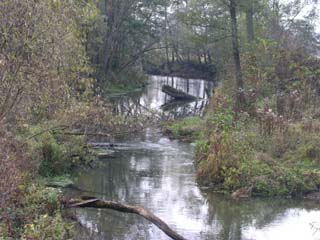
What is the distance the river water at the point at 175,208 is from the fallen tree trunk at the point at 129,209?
1.01 ft

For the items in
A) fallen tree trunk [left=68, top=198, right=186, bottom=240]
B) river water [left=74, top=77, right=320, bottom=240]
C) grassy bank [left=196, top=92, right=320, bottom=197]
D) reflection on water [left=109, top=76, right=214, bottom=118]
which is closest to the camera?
fallen tree trunk [left=68, top=198, right=186, bottom=240]

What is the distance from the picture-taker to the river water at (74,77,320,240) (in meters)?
12.1

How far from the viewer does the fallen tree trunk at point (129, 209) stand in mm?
11022

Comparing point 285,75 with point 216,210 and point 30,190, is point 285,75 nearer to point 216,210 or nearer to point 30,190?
point 216,210

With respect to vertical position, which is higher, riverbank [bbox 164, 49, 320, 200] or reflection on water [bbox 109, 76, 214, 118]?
reflection on water [bbox 109, 76, 214, 118]

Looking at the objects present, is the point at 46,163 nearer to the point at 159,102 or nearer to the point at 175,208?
the point at 175,208

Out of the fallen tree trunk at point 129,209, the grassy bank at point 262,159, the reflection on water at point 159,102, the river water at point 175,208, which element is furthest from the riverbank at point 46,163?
the reflection on water at point 159,102

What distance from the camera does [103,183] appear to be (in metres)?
16.2

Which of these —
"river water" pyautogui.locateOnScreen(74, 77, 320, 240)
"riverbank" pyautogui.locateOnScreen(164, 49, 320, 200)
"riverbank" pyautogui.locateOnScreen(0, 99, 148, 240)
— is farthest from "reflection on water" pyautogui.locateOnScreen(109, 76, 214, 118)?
"riverbank" pyautogui.locateOnScreen(0, 99, 148, 240)

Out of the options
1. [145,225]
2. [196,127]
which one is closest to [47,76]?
[145,225]

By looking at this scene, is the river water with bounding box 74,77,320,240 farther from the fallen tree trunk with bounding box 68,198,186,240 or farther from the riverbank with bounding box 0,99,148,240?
the riverbank with bounding box 0,99,148,240

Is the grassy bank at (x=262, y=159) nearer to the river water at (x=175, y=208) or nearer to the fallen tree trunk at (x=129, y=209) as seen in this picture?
the river water at (x=175, y=208)

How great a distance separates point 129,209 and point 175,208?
7.77 feet

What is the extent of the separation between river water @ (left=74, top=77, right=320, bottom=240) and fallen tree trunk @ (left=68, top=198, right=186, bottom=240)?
0.31m
